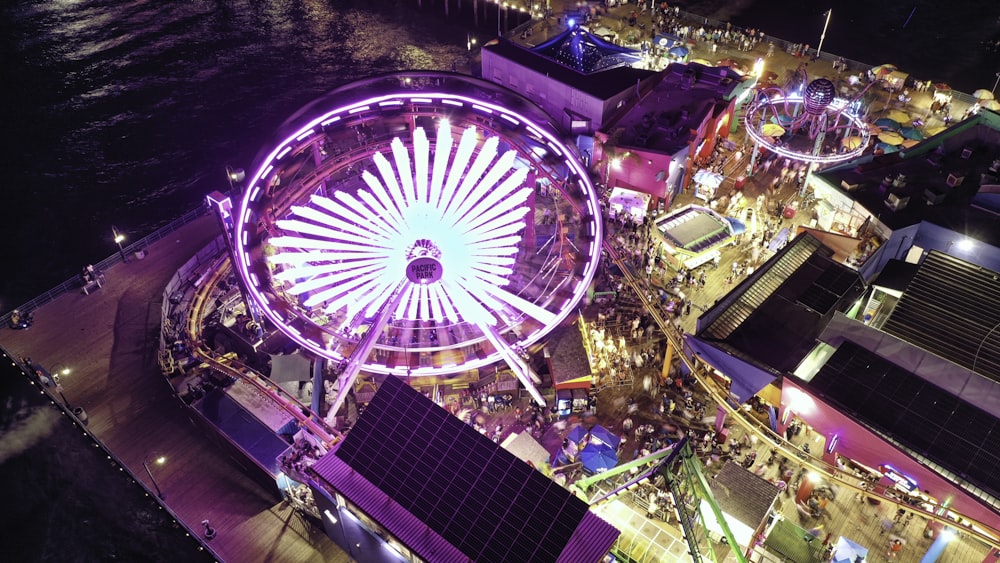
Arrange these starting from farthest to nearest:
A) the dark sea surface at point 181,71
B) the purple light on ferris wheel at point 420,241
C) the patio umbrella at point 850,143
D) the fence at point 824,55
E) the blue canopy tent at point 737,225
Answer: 1. the dark sea surface at point 181,71
2. the fence at point 824,55
3. the patio umbrella at point 850,143
4. the blue canopy tent at point 737,225
5. the purple light on ferris wheel at point 420,241

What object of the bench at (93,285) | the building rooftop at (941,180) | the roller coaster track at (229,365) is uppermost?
the building rooftop at (941,180)

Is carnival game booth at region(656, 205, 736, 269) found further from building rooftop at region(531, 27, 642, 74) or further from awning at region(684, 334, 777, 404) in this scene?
building rooftop at region(531, 27, 642, 74)

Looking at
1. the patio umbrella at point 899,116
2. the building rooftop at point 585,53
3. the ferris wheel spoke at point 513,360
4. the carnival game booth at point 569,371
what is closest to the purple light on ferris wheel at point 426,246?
the ferris wheel spoke at point 513,360

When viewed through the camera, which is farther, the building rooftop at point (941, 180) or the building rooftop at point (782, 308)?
the building rooftop at point (941, 180)

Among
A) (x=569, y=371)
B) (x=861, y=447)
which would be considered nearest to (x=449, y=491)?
(x=569, y=371)

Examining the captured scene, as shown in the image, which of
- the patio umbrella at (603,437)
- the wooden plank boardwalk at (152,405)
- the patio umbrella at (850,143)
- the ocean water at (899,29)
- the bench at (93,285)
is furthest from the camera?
the ocean water at (899,29)

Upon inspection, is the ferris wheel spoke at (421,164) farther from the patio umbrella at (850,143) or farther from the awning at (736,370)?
the patio umbrella at (850,143)

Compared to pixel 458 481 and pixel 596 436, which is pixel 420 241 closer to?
pixel 458 481
